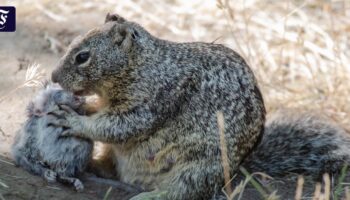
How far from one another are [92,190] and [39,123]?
0.63 meters

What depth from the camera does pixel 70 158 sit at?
5.83 metres

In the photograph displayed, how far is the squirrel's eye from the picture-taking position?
566 cm

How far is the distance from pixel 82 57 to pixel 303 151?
1929 millimetres

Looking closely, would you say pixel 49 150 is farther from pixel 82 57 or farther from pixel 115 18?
pixel 115 18

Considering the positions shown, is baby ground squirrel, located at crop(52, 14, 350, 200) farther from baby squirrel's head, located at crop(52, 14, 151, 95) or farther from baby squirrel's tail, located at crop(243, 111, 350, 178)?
baby squirrel's tail, located at crop(243, 111, 350, 178)

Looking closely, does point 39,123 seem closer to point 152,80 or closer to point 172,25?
point 152,80

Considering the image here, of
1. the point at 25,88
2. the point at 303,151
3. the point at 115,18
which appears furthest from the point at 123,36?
the point at 25,88

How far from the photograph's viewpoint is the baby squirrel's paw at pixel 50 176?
5770 millimetres

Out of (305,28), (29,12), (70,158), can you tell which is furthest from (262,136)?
(29,12)

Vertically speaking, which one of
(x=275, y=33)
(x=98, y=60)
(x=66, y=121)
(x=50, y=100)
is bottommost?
(x=66, y=121)

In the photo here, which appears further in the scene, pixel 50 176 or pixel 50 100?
pixel 50 100

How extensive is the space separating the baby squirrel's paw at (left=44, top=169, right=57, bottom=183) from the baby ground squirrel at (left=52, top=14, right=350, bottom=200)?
31 cm

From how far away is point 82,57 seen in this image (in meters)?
5.66

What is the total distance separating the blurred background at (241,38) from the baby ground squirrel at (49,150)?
57 cm
